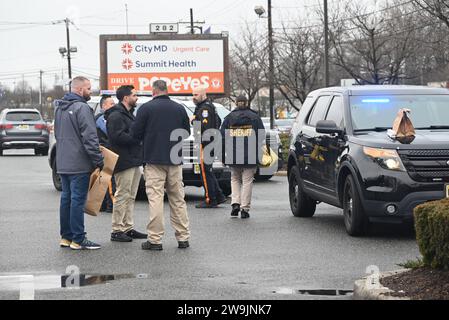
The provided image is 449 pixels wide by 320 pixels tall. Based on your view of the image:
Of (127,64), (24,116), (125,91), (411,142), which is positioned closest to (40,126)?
(24,116)

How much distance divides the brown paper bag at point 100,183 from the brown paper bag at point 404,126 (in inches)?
128

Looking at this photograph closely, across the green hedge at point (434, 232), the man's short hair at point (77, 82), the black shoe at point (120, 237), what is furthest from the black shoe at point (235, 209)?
the green hedge at point (434, 232)

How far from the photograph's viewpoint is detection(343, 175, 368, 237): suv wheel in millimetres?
11492

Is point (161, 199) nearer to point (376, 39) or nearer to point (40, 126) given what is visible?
point (40, 126)

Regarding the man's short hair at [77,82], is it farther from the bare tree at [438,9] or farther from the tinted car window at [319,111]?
the bare tree at [438,9]

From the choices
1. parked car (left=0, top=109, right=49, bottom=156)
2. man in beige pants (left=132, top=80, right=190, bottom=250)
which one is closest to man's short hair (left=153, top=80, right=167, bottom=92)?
man in beige pants (left=132, top=80, right=190, bottom=250)

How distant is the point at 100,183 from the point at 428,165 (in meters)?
3.72

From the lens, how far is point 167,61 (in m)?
38.8

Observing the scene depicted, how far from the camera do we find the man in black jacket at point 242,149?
14.2 metres

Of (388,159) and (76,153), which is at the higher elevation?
(76,153)

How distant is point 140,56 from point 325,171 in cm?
2674

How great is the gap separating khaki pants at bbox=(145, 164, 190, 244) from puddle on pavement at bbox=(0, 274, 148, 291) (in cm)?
183

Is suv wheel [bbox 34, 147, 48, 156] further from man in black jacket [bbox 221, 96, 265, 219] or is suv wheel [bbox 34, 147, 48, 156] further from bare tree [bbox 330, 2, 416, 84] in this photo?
man in black jacket [bbox 221, 96, 265, 219]
